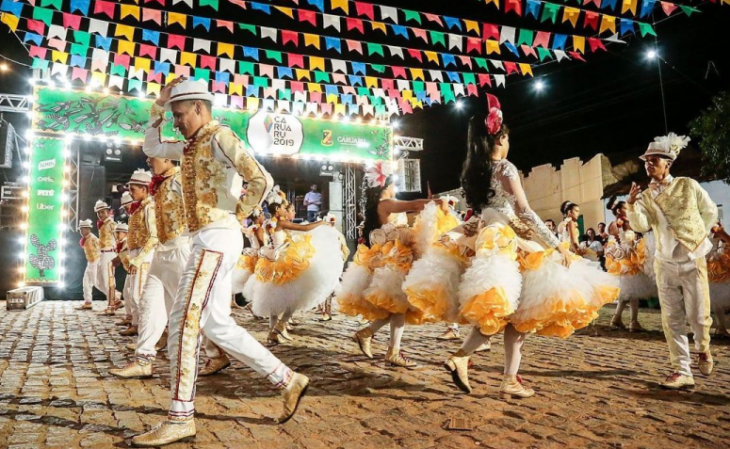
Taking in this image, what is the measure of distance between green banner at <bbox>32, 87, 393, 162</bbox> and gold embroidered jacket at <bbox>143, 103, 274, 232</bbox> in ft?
34.1

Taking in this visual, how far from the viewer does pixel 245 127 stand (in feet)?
49.8

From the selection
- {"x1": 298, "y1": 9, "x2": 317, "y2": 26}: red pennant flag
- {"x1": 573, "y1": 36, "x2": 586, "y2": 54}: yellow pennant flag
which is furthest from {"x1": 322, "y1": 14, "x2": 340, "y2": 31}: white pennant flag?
{"x1": 573, "y1": 36, "x2": 586, "y2": 54}: yellow pennant flag

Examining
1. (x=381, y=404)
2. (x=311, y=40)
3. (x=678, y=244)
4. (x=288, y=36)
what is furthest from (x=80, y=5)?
(x=678, y=244)

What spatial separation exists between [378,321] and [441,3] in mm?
5335

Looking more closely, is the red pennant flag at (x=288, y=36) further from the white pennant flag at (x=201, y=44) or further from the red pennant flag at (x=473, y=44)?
the red pennant flag at (x=473, y=44)

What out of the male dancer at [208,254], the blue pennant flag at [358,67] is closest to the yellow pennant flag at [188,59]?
the blue pennant flag at [358,67]

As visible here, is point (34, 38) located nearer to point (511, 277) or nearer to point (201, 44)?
point (201, 44)

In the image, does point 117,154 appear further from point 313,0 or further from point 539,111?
point 539,111

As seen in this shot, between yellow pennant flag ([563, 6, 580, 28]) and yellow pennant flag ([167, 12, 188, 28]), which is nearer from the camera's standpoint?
yellow pennant flag ([563, 6, 580, 28])

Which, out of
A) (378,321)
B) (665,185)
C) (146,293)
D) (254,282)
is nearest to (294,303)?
(254,282)

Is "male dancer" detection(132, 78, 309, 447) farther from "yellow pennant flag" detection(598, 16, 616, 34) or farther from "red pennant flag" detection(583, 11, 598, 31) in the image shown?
"yellow pennant flag" detection(598, 16, 616, 34)

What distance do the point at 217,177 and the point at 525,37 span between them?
6727 millimetres

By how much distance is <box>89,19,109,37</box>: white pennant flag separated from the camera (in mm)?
8016

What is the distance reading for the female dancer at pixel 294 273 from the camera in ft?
20.4
